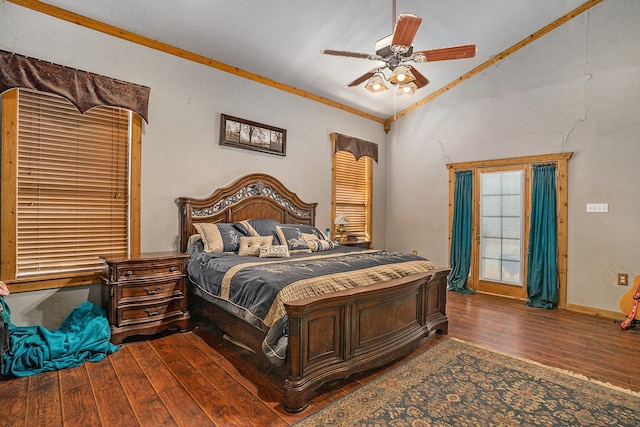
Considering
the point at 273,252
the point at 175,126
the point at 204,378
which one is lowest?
the point at 204,378

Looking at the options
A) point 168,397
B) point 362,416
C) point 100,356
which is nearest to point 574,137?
point 362,416

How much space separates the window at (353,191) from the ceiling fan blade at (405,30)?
302 centimetres

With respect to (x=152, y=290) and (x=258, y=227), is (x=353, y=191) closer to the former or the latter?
(x=258, y=227)

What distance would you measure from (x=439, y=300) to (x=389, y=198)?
336 cm

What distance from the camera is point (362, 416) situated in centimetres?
193

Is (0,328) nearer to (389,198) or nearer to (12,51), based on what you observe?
(12,51)

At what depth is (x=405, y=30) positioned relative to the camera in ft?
8.06

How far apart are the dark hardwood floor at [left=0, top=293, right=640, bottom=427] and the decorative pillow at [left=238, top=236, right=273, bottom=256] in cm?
86

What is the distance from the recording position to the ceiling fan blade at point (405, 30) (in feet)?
7.60

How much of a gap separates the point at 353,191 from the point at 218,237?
3010mm

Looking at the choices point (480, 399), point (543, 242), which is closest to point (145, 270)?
point (480, 399)

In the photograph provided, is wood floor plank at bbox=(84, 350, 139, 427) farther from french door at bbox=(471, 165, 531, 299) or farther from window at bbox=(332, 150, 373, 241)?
french door at bbox=(471, 165, 531, 299)

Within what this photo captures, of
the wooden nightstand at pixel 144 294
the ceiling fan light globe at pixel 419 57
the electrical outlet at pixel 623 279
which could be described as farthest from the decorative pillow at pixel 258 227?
the electrical outlet at pixel 623 279

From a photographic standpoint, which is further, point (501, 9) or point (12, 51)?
point (501, 9)
